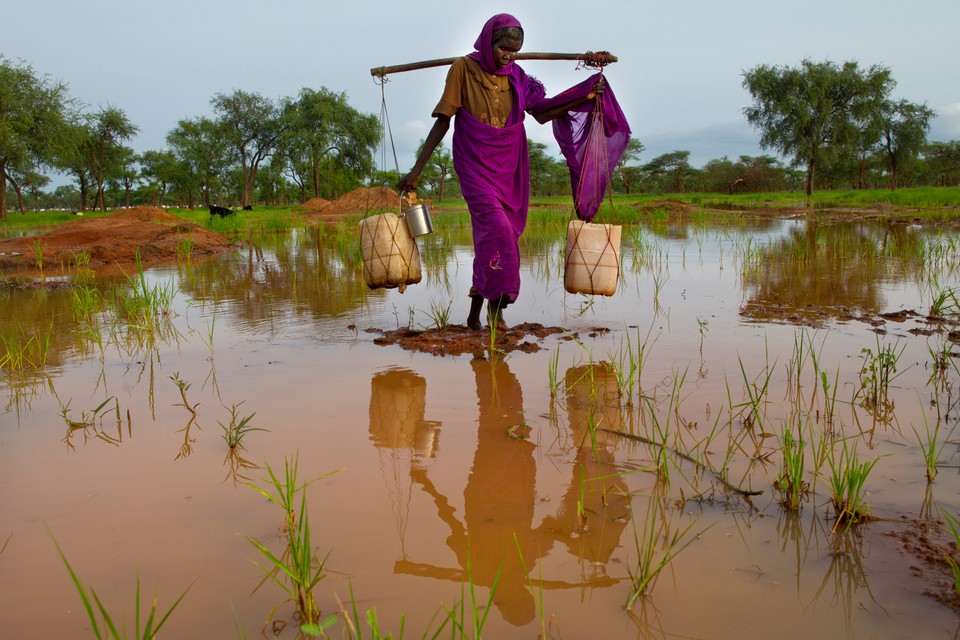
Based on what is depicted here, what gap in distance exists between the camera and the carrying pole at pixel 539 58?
441 cm

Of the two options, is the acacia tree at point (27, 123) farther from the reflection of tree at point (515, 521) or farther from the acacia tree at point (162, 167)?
the reflection of tree at point (515, 521)

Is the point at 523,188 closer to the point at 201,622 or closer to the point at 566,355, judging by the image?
the point at 566,355

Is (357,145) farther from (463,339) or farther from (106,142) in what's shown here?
(463,339)

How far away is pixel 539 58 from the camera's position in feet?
14.6

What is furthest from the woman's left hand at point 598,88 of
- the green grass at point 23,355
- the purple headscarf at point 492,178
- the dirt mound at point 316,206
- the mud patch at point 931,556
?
the dirt mound at point 316,206

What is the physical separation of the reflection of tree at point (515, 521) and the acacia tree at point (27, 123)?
3103cm

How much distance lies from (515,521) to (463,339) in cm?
227

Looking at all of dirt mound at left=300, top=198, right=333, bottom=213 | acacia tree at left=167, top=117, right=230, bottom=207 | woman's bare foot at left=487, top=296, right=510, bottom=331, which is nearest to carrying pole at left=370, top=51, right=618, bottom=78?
woman's bare foot at left=487, top=296, right=510, bottom=331

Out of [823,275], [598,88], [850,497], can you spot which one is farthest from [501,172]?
[823,275]

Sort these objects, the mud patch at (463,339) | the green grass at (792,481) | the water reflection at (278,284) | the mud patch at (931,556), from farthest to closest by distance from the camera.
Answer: the water reflection at (278,284)
the mud patch at (463,339)
the green grass at (792,481)
the mud patch at (931,556)

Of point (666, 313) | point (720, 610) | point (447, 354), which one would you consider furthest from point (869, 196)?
point (720, 610)

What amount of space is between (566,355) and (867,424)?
1.59m

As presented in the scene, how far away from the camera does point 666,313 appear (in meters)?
4.83

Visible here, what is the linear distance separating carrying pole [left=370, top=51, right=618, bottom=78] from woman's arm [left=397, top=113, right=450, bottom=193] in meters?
0.45
